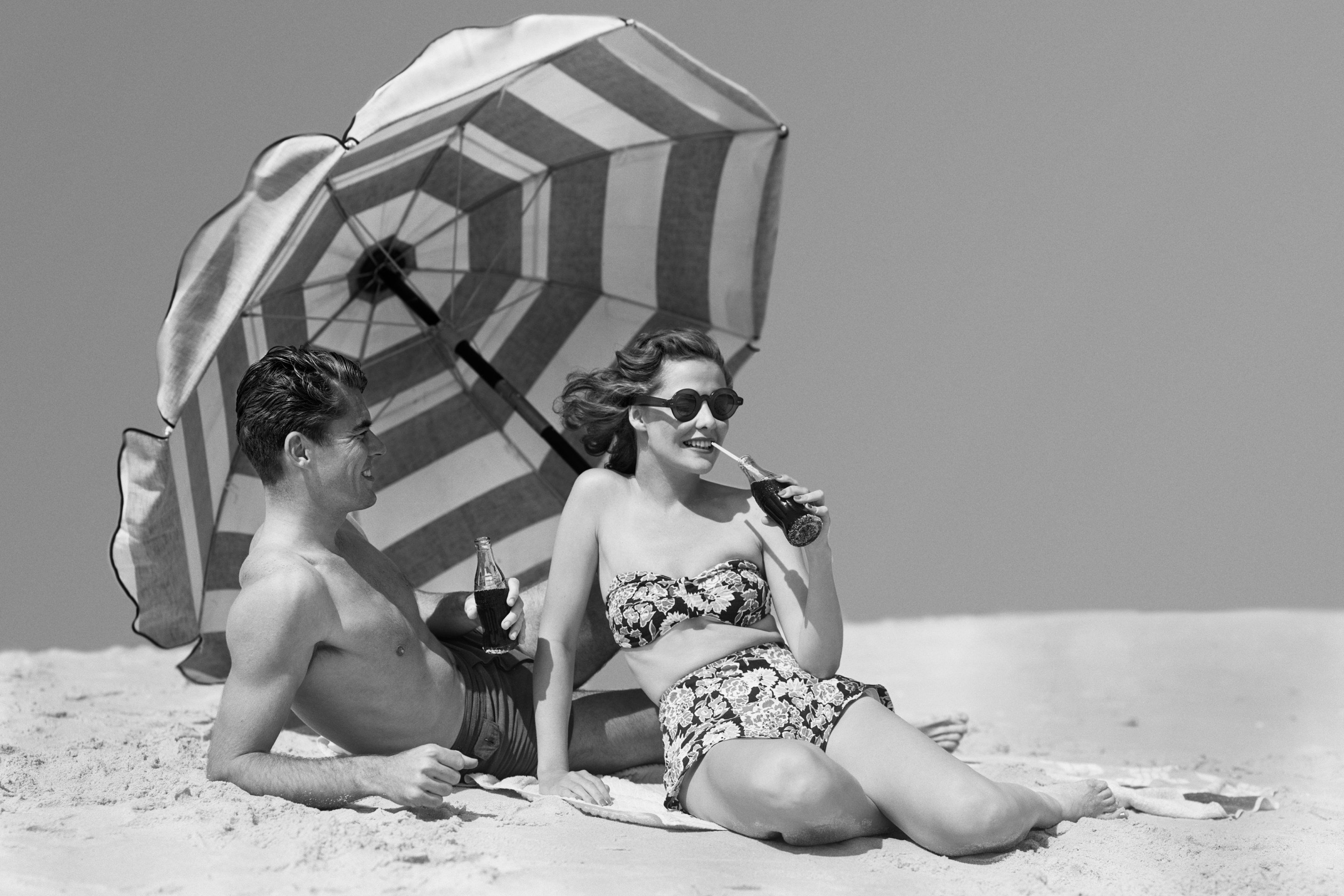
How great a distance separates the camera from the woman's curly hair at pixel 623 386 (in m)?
3.92

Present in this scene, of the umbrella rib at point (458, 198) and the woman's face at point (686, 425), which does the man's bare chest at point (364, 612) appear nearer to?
the woman's face at point (686, 425)

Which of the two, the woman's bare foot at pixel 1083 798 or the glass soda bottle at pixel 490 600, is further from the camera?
the glass soda bottle at pixel 490 600

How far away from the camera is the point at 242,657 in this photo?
3264 millimetres

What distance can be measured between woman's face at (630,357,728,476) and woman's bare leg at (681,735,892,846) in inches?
33.7

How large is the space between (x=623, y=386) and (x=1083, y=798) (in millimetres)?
1764

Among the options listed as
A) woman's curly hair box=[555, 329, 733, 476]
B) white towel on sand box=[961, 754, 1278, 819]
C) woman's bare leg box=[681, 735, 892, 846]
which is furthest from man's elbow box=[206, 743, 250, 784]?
white towel on sand box=[961, 754, 1278, 819]

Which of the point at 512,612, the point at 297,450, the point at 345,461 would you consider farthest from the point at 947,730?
the point at 297,450

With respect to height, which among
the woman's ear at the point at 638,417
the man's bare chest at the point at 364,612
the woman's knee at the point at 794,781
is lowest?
the woman's knee at the point at 794,781

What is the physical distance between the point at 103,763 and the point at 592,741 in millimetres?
1500

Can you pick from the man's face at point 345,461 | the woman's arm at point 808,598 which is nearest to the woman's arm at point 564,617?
the woman's arm at point 808,598

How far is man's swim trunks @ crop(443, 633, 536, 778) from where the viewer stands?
3.94m

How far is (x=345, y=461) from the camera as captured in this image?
140 inches

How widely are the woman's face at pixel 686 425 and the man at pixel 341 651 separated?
0.61 meters

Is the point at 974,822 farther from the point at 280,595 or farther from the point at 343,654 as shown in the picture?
the point at 280,595
